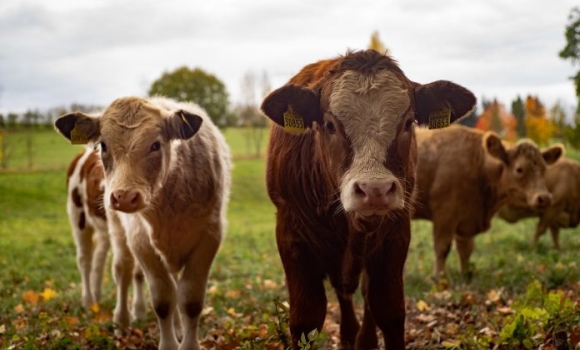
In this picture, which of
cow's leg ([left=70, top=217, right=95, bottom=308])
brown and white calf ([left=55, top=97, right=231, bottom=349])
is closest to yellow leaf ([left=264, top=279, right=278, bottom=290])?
cow's leg ([left=70, top=217, right=95, bottom=308])

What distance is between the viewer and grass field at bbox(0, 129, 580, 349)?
4805mm

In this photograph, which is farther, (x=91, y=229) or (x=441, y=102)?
(x=91, y=229)

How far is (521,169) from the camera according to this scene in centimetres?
994

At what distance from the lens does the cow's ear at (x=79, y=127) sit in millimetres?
5176

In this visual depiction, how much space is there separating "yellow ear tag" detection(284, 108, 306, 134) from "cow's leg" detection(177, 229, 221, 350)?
178 centimetres

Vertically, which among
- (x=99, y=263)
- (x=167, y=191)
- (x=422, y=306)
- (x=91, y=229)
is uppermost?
(x=167, y=191)

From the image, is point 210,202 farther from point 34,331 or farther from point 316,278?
point 34,331

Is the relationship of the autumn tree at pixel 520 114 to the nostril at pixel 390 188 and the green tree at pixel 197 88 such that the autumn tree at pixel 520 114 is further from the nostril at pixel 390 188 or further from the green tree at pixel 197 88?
the nostril at pixel 390 188

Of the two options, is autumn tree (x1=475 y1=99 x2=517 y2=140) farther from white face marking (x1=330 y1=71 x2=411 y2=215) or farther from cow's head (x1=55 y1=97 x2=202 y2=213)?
white face marking (x1=330 y1=71 x2=411 y2=215)

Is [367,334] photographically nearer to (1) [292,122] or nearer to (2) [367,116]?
(1) [292,122]

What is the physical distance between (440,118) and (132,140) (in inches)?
90.5

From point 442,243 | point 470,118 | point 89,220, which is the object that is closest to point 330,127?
point 89,220

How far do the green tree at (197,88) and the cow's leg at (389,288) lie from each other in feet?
167

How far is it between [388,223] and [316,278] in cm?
62
